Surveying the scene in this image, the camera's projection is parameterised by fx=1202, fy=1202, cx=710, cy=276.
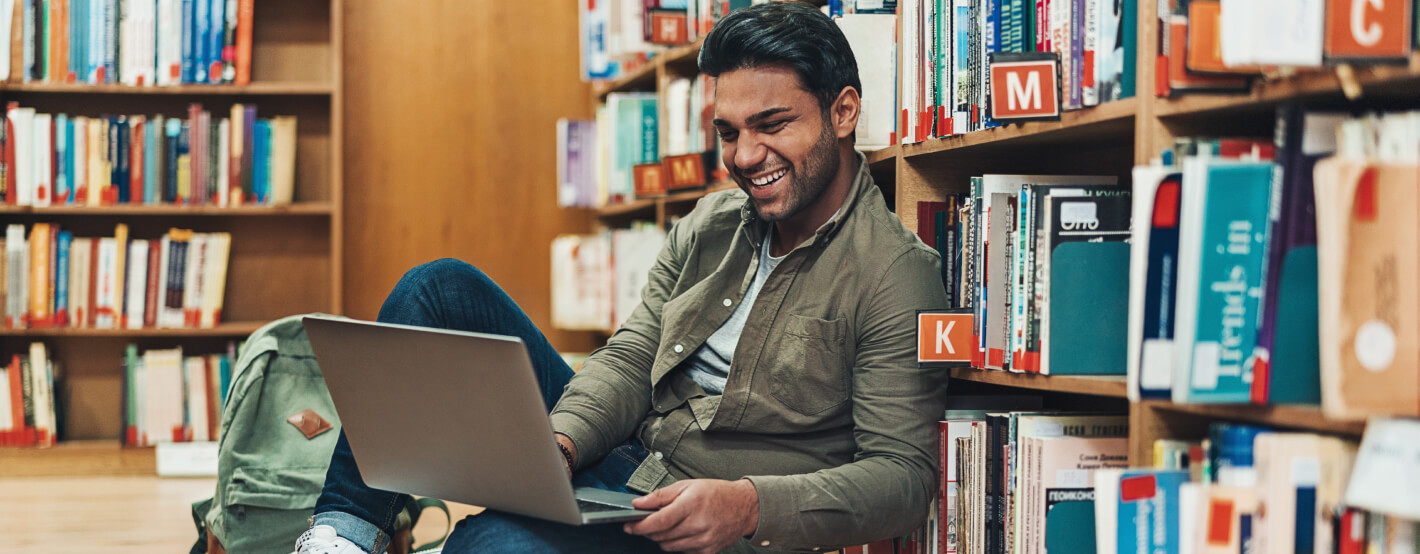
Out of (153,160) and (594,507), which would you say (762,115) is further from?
(153,160)

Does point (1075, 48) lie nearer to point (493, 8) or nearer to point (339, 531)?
point (339, 531)

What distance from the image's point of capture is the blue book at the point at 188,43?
12.1 ft

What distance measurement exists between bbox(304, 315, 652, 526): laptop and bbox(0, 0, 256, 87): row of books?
2652mm

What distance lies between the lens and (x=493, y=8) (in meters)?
4.08

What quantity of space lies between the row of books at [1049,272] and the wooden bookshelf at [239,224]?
2.73 m

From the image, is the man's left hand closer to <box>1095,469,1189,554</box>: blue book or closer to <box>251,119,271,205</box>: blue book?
<box>1095,469,1189,554</box>: blue book

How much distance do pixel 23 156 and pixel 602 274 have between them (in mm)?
1784

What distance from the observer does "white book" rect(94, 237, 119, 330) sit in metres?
3.68

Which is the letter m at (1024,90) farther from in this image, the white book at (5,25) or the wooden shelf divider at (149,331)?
the white book at (5,25)

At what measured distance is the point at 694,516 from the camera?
127 cm

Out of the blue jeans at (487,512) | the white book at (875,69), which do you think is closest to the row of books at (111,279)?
the blue jeans at (487,512)

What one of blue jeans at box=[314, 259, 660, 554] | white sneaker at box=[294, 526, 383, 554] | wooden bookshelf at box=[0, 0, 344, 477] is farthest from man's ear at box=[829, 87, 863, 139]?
wooden bookshelf at box=[0, 0, 344, 477]

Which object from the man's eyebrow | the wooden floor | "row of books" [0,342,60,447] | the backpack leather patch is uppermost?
the man's eyebrow

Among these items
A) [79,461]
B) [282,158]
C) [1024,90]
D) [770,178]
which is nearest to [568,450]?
[770,178]
